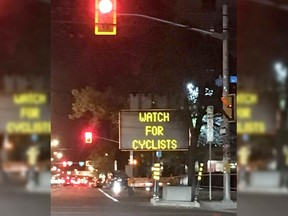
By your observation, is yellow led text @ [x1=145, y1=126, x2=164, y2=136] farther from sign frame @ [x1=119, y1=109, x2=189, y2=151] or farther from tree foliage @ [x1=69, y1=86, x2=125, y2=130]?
tree foliage @ [x1=69, y1=86, x2=125, y2=130]

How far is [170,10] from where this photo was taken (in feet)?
54.7

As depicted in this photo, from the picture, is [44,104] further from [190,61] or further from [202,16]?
[190,61]

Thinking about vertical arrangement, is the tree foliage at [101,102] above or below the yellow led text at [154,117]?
above

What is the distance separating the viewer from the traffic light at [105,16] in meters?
9.16

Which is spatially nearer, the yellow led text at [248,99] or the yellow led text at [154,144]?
the yellow led text at [248,99]

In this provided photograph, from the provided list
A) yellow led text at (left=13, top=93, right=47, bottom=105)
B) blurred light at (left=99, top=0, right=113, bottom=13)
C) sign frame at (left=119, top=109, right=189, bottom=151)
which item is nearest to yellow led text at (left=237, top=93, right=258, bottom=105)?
yellow led text at (left=13, top=93, right=47, bottom=105)

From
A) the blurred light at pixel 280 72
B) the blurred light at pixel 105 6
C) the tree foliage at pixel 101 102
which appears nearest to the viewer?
the blurred light at pixel 280 72

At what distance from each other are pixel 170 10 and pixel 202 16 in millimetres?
1656

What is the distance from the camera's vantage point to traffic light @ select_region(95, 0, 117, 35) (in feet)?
30.0

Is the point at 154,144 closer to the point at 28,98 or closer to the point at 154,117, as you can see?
the point at 154,117

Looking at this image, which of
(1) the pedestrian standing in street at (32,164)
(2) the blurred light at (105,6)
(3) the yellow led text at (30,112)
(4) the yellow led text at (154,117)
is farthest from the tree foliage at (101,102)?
(3) the yellow led text at (30,112)

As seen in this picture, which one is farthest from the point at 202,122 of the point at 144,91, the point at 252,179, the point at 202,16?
the point at 252,179

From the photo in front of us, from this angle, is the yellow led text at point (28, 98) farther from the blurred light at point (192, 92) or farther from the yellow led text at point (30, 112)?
the blurred light at point (192, 92)

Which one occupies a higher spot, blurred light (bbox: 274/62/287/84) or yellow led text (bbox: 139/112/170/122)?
yellow led text (bbox: 139/112/170/122)
